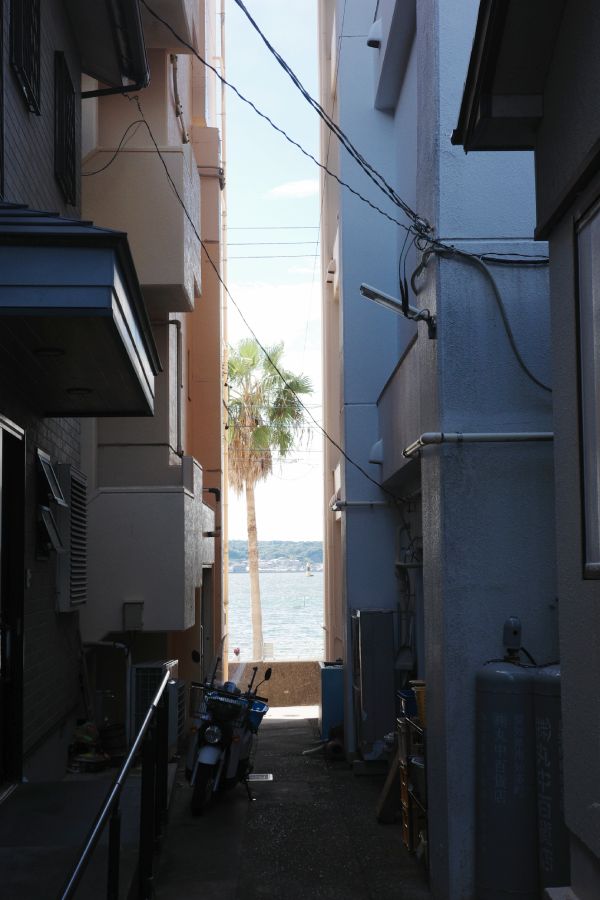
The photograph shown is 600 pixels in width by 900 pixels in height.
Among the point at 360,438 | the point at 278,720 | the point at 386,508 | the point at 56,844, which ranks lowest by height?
the point at 278,720

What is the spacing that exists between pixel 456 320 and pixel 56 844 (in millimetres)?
4086

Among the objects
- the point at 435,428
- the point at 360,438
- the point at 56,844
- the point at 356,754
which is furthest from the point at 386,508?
the point at 56,844

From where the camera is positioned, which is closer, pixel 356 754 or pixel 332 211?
pixel 356 754

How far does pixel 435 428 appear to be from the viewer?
24.3 feet

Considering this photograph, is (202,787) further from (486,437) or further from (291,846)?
(486,437)

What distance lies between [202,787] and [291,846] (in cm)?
141

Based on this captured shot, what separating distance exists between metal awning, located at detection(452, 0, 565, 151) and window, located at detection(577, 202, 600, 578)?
0.77 m

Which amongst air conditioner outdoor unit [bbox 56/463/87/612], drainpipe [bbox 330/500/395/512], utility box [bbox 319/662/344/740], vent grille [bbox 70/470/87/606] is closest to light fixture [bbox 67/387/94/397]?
air conditioner outdoor unit [bbox 56/463/87/612]

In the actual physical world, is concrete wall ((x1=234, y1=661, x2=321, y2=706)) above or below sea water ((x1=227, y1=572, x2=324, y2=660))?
above

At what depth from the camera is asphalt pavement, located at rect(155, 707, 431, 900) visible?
7.55 metres

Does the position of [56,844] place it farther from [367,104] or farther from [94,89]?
[367,104]

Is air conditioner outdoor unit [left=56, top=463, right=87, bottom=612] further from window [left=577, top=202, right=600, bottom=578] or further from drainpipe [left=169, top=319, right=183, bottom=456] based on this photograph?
window [left=577, top=202, right=600, bottom=578]

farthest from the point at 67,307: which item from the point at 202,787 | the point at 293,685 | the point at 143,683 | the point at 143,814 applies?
the point at 293,685

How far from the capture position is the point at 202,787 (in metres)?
9.89
